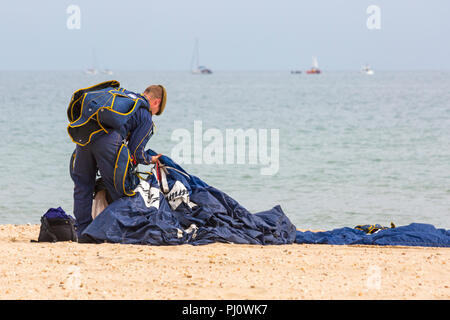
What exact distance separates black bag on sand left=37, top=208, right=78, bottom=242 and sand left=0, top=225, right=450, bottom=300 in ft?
0.64

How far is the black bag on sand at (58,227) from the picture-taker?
6035 mm

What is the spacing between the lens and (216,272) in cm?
471

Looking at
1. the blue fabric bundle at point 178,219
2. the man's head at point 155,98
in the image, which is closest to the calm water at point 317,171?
the blue fabric bundle at point 178,219

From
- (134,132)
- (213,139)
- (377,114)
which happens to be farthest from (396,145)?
(134,132)

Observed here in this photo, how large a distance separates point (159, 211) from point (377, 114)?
2510 centimetres

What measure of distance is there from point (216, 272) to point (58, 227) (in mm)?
1985

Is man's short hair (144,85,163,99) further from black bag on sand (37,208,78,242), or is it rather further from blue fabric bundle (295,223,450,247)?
blue fabric bundle (295,223,450,247)

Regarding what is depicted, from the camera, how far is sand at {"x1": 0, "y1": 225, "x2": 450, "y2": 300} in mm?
4141

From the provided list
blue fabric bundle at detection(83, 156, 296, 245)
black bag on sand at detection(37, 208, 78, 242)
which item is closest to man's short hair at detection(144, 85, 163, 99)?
blue fabric bundle at detection(83, 156, 296, 245)

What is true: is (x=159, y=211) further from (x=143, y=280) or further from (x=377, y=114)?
(x=377, y=114)

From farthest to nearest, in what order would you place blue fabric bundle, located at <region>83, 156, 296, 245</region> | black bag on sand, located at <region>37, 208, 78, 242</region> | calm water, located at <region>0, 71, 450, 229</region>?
calm water, located at <region>0, 71, 450, 229</region> < black bag on sand, located at <region>37, 208, 78, 242</region> < blue fabric bundle, located at <region>83, 156, 296, 245</region>

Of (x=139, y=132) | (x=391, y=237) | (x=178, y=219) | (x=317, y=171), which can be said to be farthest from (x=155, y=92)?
(x=317, y=171)

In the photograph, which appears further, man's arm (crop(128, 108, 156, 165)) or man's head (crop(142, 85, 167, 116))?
man's head (crop(142, 85, 167, 116))

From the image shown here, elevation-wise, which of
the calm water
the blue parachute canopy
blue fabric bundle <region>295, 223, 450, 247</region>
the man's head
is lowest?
the calm water
